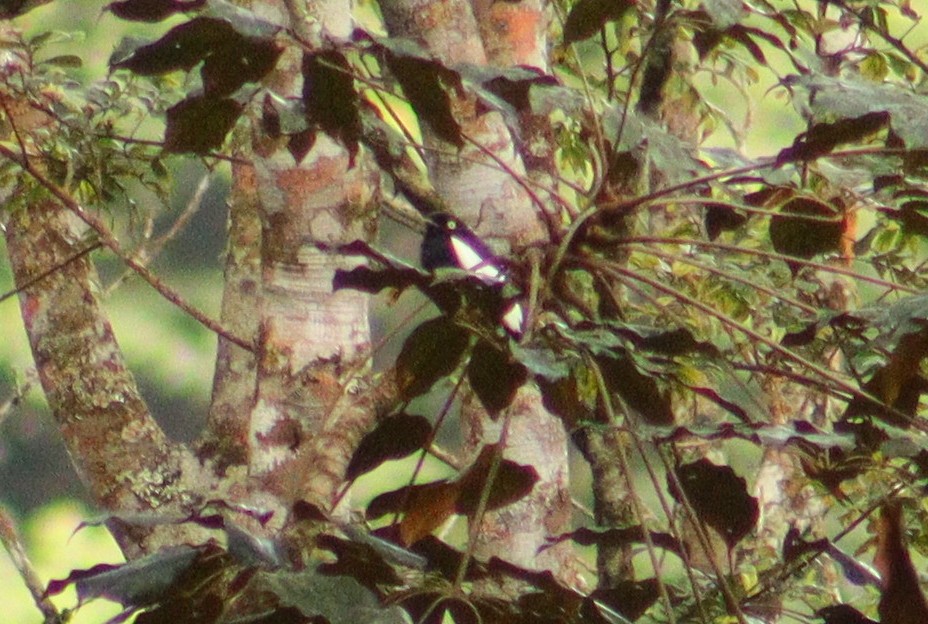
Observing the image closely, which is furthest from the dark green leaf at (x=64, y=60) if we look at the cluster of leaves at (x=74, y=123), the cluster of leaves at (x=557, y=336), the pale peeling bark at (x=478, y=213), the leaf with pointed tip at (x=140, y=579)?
the leaf with pointed tip at (x=140, y=579)

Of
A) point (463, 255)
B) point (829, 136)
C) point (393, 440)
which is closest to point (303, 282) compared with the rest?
point (463, 255)

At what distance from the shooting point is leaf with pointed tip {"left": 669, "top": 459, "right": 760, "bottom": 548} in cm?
75

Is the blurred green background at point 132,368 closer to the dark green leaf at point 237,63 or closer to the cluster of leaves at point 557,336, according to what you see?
the cluster of leaves at point 557,336

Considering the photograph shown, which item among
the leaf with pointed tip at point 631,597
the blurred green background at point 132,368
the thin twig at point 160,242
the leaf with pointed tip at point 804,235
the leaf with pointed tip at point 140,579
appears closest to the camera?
the leaf with pointed tip at point 140,579

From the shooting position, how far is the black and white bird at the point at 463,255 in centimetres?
71

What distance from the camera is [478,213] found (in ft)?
3.74

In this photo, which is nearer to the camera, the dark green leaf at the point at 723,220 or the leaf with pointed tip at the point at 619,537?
the leaf with pointed tip at the point at 619,537

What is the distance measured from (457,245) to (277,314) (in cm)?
18

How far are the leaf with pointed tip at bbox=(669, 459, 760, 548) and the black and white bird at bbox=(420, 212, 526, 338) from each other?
0.14m

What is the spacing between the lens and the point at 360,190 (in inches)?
40.0

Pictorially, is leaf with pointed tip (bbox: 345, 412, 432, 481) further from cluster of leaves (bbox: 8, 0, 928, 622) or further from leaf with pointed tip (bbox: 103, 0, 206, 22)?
leaf with pointed tip (bbox: 103, 0, 206, 22)

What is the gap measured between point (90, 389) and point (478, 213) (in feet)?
1.35

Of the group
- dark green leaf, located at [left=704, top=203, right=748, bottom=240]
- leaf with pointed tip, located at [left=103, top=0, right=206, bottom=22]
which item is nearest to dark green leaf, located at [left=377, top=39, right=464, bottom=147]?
leaf with pointed tip, located at [left=103, top=0, right=206, bottom=22]

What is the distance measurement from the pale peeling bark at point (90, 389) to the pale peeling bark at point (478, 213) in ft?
0.99
